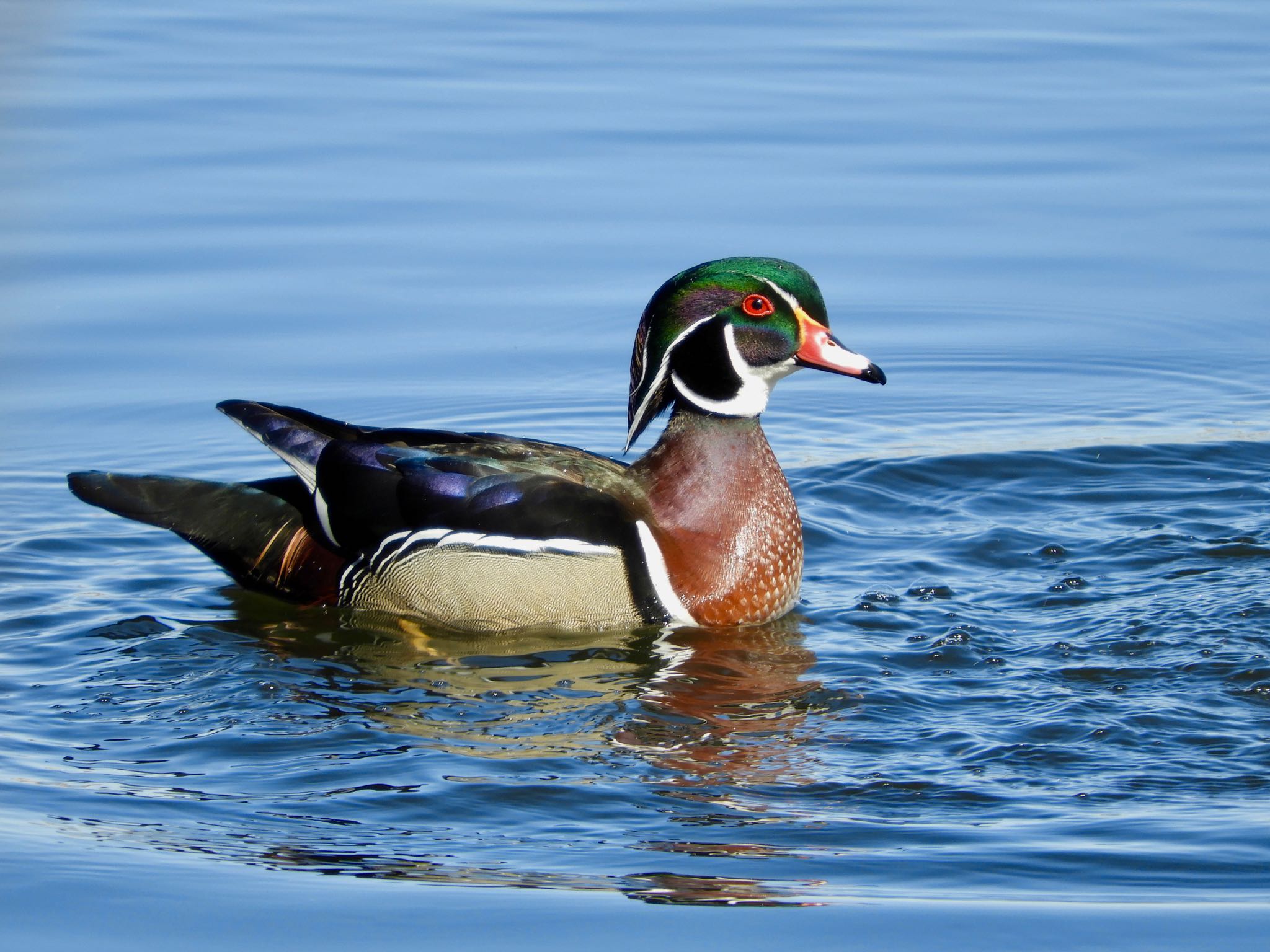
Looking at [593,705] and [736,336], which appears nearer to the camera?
[593,705]

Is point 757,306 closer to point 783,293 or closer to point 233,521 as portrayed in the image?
point 783,293

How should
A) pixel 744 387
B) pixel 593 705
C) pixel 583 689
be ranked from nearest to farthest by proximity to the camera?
pixel 593 705
pixel 583 689
pixel 744 387

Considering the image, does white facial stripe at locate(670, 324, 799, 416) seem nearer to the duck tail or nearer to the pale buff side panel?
the pale buff side panel

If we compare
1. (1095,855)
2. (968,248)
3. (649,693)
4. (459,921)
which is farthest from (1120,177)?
(459,921)

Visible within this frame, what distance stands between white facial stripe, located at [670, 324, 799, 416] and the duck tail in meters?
1.65

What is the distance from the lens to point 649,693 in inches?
273

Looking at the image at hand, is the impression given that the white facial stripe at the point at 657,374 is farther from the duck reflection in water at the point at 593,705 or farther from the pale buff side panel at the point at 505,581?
the duck reflection in water at the point at 593,705

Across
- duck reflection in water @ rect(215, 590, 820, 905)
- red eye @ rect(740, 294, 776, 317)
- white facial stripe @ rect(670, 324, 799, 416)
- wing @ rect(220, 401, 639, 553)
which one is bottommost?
duck reflection in water @ rect(215, 590, 820, 905)

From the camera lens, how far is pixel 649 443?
9.86m

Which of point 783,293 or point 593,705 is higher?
point 783,293

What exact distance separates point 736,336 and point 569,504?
100 centimetres

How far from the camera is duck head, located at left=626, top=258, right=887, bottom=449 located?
25.2 feet

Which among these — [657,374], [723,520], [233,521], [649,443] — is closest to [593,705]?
[723,520]

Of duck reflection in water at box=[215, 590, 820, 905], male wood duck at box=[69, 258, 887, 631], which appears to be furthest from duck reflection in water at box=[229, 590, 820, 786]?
male wood duck at box=[69, 258, 887, 631]
